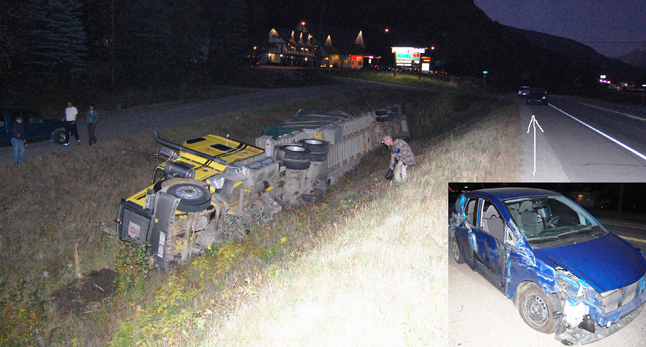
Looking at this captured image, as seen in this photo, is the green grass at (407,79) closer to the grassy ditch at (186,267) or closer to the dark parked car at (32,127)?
the grassy ditch at (186,267)

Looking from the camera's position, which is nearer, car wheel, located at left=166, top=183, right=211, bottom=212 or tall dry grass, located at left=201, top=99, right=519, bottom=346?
tall dry grass, located at left=201, top=99, right=519, bottom=346

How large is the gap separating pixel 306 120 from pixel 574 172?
10.3m

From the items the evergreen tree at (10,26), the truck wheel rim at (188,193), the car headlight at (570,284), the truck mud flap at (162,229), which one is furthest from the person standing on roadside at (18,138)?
the car headlight at (570,284)

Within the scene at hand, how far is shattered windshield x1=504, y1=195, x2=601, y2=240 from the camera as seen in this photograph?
5371mm

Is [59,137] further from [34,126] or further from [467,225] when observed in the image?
[467,225]

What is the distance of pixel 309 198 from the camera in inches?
491

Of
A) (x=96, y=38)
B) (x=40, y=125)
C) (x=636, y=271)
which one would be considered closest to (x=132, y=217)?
(x=636, y=271)

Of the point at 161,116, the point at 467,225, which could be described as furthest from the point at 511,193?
the point at 161,116

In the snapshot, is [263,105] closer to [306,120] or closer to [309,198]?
[306,120]

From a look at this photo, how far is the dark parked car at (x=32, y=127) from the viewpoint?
55.1 feet

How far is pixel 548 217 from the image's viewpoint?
5715 mm

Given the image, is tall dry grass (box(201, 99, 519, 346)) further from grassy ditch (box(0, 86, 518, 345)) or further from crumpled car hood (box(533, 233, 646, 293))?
crumpled car hood (box(533, 233, 646, 293))

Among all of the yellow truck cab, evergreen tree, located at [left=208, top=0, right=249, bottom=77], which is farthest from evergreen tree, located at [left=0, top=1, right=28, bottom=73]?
evergreen tree, located at [left=208, top=0, right=249, bottom=77]

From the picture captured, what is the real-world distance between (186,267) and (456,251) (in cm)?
505
